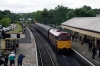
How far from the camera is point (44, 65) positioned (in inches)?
805

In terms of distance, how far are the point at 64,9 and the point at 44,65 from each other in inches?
3041

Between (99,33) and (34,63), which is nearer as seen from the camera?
(34,63)

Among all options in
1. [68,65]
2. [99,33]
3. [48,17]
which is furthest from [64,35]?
[48,17]

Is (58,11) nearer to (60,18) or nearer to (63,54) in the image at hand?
(60,18)

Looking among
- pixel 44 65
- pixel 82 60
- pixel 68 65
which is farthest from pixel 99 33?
pixel 44 65

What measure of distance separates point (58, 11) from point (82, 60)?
243 ft

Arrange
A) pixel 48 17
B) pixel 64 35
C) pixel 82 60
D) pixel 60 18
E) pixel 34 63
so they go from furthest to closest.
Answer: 1. pixel 48 17
2. pixel 60 18
3. pixel 64 35
4. pixel 82 60
5. pixel 34 63

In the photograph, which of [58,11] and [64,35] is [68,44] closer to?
[64,35]

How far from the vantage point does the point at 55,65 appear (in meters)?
20.3

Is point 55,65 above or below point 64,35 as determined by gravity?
below

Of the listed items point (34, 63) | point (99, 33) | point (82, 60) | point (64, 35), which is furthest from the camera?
point (64, 35)

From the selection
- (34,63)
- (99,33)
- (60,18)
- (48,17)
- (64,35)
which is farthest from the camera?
(48,17)

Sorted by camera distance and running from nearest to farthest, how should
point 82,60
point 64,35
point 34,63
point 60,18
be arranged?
point 34,63
point 82,60
point 64,35
point 60,18

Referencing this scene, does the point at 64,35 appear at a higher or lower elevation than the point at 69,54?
higher
